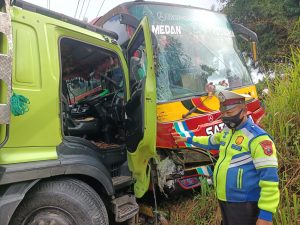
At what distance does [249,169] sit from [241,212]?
32 centimetres

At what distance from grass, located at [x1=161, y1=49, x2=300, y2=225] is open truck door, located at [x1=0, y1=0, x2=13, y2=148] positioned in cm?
221

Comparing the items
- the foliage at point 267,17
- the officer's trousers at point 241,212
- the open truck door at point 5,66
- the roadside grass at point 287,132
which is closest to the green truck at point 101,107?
the open truck door at point 5,66

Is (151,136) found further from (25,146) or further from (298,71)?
(298,71)

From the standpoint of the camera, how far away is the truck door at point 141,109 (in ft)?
10.3

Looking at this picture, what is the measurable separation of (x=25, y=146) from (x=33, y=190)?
1.21ft

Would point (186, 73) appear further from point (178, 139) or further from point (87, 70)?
point (87, 70)

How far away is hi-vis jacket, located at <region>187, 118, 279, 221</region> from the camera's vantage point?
7.06ft

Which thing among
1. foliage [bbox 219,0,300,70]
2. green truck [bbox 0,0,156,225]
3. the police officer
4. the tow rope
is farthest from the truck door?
foliage [bbox 219,0,300,70]

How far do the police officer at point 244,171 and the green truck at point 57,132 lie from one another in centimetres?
89

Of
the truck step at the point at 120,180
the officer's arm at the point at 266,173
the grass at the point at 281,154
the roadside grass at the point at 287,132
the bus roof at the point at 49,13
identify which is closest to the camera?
the officer's arm at the point at 266,173

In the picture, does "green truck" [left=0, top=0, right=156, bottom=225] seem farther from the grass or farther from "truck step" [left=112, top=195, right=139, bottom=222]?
the grass

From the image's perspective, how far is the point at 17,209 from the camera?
8.39 feet

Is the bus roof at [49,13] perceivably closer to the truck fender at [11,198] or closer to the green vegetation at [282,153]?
the truck fender at [11,198]

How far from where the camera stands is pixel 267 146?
7.32 feet
